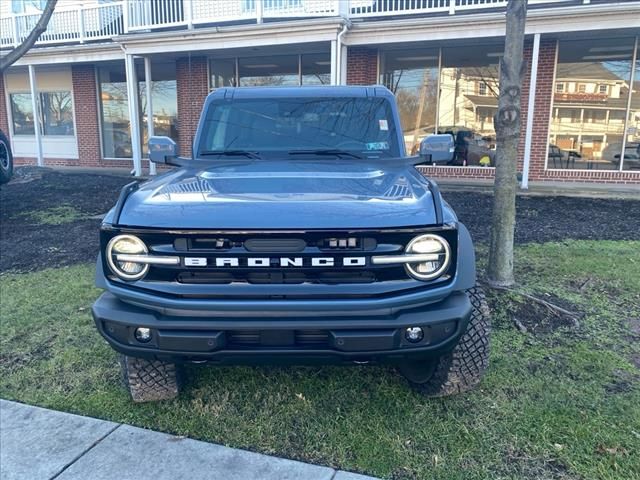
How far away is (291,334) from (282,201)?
638 millimetres

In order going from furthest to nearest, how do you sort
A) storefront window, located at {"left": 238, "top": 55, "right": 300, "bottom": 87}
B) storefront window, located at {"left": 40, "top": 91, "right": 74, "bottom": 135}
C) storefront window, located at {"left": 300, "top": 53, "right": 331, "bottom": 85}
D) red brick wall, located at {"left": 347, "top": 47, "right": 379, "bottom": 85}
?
storefront window, located at {"left": 40, "top": 91, "right": 74, "bottom": 135}, storefront window, located at {"left": 238, "top": 55, "right": 300, "bottom": 87}, storefront window, located at {"left": 300, "top": 53, "right": 331, "bottom": 85}, red brick wall, located at {"left": 347, "top": 47, "right": 379, "bottom": 85}

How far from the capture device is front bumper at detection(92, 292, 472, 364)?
232cm

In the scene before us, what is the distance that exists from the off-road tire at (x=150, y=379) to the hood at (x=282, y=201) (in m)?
0.91

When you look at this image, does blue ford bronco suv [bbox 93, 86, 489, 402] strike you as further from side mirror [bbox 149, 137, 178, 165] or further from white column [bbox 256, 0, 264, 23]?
white column [bbox 256, 0, 264, 23]

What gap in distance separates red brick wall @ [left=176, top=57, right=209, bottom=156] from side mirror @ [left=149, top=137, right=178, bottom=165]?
10.8 metres

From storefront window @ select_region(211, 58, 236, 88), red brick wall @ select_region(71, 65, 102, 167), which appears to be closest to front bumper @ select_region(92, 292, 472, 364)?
storefront window @ select_region(211, 58, 236, 88)

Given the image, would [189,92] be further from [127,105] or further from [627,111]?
[627,111]

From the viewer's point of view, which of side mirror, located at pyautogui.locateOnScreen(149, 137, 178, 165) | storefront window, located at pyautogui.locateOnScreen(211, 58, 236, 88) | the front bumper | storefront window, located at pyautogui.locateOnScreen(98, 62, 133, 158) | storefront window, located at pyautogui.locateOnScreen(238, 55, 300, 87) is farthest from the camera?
storefront window, located at pyautogui.locateOnScreen(98, 62, 133, 158)

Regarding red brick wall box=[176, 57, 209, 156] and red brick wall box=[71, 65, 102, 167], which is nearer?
red brick wall box=[176, 57, 209, 156]

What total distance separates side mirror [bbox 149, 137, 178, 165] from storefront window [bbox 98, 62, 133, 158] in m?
13.8

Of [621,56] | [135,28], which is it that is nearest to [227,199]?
[621,56]

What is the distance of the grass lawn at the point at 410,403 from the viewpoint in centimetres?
259

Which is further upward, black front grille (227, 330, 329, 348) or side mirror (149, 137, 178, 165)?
side mirror (149, 137, 178, 165)

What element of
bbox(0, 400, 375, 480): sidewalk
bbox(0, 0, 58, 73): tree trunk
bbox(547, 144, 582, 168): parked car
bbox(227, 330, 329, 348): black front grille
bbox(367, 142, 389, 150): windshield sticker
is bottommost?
bbox(0, 400, 375, 480): sidewalk
